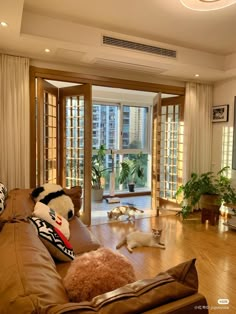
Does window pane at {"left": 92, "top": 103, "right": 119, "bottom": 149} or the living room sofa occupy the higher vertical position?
window pane at {"left": 92, "top": 103, "right": 119, "bottom": 149}

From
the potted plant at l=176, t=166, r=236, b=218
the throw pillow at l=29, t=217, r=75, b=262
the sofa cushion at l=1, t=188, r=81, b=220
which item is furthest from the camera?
the potted plant at l=176, t=166, r=236, b=218

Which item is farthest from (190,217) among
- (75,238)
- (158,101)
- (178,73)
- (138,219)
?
(75,238)

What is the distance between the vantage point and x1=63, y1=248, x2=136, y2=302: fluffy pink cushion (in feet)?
3.33

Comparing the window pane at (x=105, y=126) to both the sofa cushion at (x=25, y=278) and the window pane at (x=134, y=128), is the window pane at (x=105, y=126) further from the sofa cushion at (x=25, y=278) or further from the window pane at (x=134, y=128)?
the sofa cushion at (x=25, y=278)

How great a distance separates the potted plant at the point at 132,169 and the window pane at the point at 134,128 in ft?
0.97

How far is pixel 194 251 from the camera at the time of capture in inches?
120

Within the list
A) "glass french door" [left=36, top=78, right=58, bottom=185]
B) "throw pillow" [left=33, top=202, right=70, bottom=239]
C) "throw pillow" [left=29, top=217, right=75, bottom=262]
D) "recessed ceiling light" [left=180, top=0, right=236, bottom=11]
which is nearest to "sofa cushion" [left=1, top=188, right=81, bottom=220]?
"throw pillow" [left=33, top=202, right=70, bottom=239]

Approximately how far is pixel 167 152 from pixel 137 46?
2.28 meters

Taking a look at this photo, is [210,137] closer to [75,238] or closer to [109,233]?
[109,233]

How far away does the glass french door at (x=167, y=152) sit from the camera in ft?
15.3

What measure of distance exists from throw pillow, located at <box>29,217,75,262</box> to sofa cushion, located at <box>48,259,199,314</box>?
99 cm

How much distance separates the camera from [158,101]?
14.6 feet

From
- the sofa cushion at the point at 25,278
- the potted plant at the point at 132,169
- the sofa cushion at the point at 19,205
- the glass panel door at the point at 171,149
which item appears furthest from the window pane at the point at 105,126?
the sofa cushion at the point at 25,278

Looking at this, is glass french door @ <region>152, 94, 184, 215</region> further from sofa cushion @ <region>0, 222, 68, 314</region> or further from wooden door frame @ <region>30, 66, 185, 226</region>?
sofa cushion @ <region>0, 222, 68, 314</region>
